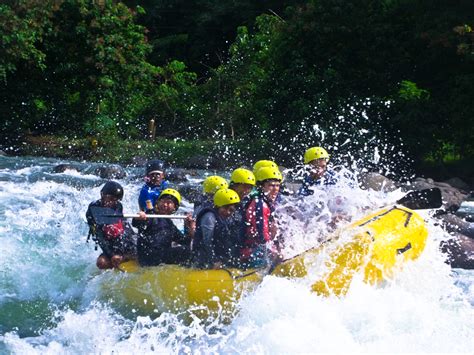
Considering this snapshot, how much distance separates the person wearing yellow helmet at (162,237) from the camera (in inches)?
279

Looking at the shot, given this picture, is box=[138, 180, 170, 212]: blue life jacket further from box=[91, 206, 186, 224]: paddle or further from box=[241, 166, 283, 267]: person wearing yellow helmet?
box=[241, 166, 283, 267]: person wearing yellow helmet

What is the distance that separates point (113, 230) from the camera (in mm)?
7309

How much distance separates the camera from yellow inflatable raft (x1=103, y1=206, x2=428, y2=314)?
6328 millimetres

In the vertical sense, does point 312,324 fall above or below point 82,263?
above

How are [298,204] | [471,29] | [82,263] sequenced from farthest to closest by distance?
[471,29], [82,263], [298,204]

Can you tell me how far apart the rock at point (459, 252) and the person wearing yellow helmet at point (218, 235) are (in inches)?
143

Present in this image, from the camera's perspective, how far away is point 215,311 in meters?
6.46

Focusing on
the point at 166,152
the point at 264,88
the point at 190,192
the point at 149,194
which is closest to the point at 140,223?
the point at 149,194

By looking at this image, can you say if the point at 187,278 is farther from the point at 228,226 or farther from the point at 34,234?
the point at 34,234

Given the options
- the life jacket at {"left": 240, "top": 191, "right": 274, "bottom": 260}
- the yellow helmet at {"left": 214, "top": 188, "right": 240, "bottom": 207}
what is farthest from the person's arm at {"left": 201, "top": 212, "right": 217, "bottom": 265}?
the life jacket at {"left": 240, "top": 191, "right": 274, "bottom": 260}

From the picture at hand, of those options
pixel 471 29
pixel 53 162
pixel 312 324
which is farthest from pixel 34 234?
pixel 471 29

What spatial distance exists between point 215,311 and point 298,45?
12.8 m

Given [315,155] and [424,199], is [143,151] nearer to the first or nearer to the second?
[315,155]

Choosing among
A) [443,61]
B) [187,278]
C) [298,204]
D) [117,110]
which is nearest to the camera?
[187,278]
